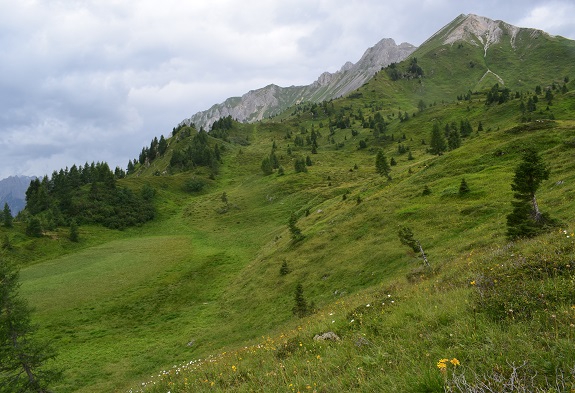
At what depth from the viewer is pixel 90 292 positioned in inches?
1885

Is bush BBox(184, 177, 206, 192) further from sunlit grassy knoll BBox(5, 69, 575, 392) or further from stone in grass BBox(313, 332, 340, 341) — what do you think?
stone in grass BBox(313, 332, 340, 341)

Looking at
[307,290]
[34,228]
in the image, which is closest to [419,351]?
[307,290]

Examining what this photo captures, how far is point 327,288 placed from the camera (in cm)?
3073

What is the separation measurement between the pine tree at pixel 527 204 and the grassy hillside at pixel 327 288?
4.11ft

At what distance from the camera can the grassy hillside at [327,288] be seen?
657 cm

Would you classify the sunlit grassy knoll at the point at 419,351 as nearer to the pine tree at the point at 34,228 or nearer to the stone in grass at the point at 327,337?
the stone in grass at the point at 327,337

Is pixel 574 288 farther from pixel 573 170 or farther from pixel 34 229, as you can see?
pixel 34 229

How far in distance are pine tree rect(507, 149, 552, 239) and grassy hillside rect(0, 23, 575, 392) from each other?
1253mm

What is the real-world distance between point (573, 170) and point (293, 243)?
3464 cm

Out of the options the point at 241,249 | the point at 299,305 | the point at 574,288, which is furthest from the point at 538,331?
the point at 241,249

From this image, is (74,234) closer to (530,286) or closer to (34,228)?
(34,228)

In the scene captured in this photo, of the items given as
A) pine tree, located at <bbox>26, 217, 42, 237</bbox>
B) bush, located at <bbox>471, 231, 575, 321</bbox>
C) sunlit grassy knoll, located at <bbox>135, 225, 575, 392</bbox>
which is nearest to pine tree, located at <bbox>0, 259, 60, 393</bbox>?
sunlit grassy knoll, located at <bbox>135, 225, 575, 392</bbox>

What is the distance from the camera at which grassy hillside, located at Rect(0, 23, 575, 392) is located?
657 cm

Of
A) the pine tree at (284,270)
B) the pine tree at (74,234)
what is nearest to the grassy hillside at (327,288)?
the pine tree at (284,270)
